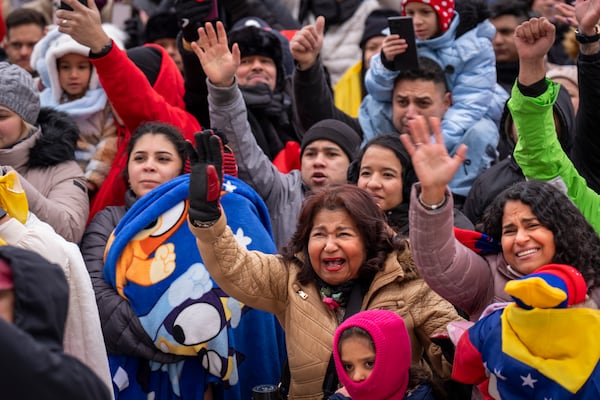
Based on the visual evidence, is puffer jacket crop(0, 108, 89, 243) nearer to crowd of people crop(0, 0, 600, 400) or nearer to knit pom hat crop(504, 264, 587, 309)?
crowd of people crop(0, 0, 600, 400)

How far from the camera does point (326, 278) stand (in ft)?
13.9

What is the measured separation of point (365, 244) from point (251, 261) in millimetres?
443

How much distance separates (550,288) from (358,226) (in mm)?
1036

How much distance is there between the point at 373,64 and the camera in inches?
226

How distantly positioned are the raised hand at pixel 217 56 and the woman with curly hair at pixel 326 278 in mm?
964

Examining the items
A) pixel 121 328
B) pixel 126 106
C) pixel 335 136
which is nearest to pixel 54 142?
pixel 126 106

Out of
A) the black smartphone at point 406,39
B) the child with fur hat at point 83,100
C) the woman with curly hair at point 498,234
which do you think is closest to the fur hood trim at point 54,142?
the child with fur hat at point 83,100

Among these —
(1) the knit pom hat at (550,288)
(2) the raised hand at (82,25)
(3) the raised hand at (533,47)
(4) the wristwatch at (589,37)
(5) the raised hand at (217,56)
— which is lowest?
(1) the knit pom hat at (550,288)

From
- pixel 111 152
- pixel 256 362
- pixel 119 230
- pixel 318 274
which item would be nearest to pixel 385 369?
pixel 318 274

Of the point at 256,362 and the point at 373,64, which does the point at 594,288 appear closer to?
the point at 256,362

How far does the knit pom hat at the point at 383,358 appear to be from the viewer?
3.81 metres

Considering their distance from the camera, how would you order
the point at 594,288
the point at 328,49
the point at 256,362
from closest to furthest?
the point at 594,288 < the point at 256,362 < the point at 328,49

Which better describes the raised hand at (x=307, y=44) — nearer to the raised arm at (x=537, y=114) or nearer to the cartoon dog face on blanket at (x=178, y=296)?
the cartoon dog face on blanket at (x=178, y=296)

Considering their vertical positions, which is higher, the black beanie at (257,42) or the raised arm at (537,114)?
the raised arm at (537,114)
